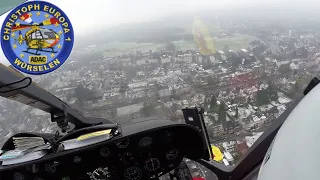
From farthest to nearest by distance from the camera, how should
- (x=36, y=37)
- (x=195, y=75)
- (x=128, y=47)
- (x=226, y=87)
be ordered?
(x=128, y=47) < (x=195, y=75) < (x=226, y=87) < (x=36, y=37)

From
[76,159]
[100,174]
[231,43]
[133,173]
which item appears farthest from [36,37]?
[231,43]

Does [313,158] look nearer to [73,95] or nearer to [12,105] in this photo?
[73,95]

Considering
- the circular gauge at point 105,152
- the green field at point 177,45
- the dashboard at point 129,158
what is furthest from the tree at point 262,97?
the circular gauge at point 105,152

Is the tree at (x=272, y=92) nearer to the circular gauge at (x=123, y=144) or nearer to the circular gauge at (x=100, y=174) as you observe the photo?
the circular gauge at (x=123, y=144)

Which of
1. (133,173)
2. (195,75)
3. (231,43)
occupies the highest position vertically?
(231,43)

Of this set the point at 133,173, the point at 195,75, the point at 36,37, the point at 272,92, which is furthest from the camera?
the point at 195,75

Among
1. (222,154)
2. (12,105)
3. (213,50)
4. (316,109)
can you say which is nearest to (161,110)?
(222,154)

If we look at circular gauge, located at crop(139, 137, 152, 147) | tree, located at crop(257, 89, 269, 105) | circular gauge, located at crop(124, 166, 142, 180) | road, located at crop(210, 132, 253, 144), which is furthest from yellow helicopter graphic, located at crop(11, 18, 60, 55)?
tree, located at crop(257, 89, 269, 105)

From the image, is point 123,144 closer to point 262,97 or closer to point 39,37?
point 39,37
